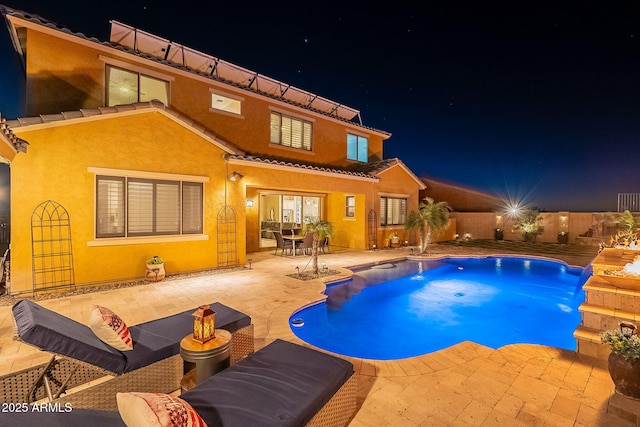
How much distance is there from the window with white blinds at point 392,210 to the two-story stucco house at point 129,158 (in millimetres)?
3377

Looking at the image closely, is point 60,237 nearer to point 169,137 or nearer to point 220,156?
point 169,137

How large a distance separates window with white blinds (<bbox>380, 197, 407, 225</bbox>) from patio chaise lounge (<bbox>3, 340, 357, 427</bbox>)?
14.9 m

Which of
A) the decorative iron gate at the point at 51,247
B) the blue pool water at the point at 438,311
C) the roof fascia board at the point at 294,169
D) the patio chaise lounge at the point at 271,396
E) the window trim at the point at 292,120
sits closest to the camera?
the patio chaise lounge at the point at 271,396

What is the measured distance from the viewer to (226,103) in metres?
13.5

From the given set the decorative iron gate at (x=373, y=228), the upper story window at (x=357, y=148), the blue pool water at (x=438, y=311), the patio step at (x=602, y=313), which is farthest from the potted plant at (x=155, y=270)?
the upper story window at (x=357, y=148)

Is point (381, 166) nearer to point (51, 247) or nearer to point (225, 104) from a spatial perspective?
point (225, 104)

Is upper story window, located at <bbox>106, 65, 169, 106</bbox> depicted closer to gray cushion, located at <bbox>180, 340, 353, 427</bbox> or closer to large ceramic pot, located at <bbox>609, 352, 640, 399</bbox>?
gray cushion, located at <bbox>180, 340, 353, 427</bbox>

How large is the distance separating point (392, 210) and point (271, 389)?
16.5 metres

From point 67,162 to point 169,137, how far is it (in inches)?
107

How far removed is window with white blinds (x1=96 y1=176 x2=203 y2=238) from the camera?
8586 mm

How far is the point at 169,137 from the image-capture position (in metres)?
9.52

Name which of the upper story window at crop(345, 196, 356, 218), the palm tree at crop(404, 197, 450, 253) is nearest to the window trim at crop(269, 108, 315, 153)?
the upper story window at crop(345, 196, 356, 218)

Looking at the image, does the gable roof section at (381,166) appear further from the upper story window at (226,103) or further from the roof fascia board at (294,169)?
the upper story window at (226,103)

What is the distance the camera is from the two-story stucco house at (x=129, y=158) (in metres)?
7.62
